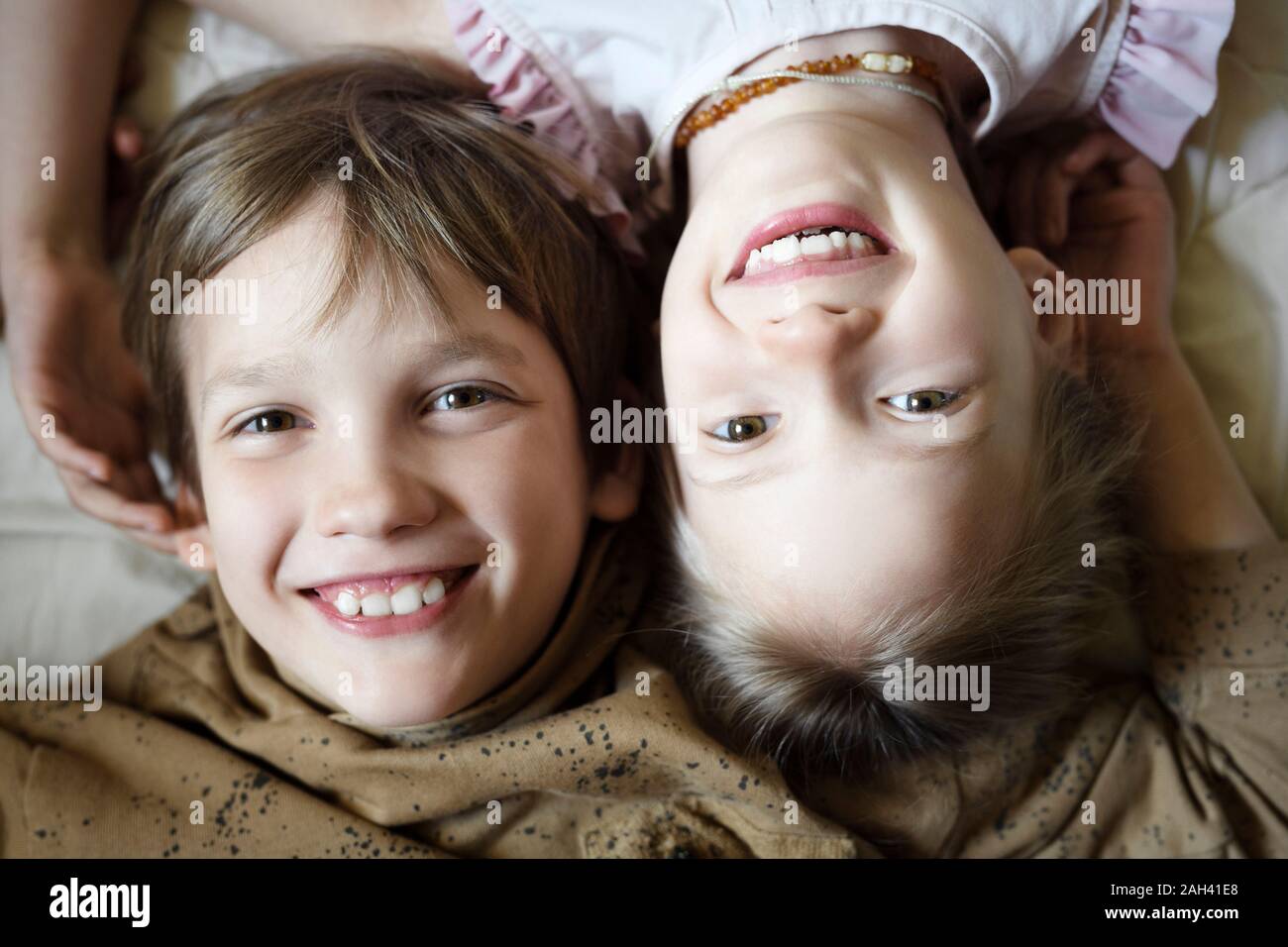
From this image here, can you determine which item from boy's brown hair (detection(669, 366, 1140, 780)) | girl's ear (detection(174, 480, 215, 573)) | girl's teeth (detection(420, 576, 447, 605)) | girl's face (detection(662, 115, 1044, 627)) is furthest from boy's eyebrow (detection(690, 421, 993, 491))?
girl's ear (detection(174, 480, 215, 573))

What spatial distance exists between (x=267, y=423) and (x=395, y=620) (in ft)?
0.78

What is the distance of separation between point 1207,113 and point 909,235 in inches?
21.6

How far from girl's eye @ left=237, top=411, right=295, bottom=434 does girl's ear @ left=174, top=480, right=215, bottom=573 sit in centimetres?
20

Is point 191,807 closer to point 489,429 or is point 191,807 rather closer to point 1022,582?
point 489,429

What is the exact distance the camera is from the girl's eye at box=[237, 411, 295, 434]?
1.05m

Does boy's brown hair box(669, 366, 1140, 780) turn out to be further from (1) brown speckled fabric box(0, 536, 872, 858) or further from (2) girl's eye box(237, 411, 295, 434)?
(2) girl's eye box(237, 411, 295, 434)

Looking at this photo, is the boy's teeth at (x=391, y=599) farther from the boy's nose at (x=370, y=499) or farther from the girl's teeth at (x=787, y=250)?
the girl's teeth at (x=787, y=250)

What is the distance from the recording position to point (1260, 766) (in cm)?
115

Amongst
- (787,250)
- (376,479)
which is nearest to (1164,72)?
(787,250)

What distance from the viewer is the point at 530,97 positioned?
1.20 meters

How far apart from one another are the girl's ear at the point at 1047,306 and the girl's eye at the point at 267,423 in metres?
0.78

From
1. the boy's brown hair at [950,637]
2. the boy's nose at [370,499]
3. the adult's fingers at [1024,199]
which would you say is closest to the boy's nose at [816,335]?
the boy's brown hair at [950,637]

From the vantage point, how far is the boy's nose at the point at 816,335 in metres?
0.92
